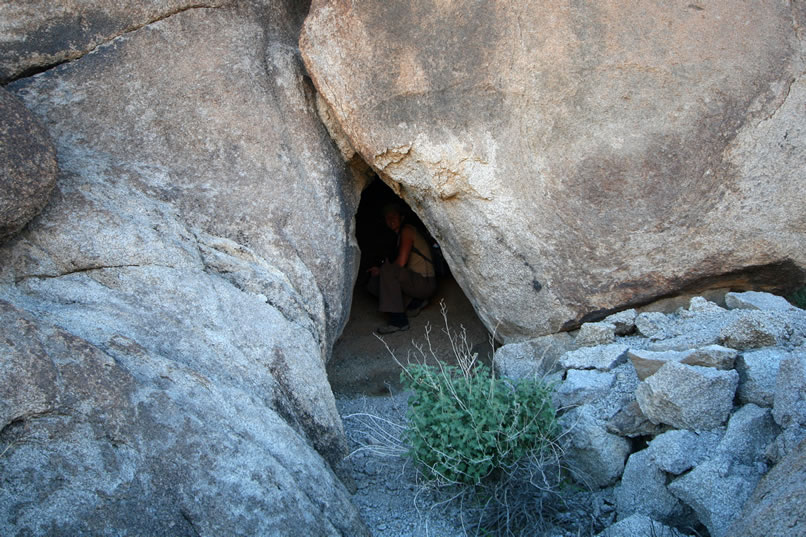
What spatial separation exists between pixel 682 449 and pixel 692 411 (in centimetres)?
13

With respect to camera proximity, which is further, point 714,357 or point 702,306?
point 702,306

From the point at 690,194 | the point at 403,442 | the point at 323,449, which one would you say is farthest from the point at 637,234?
the point at 323,449

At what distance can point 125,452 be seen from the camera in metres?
2.02

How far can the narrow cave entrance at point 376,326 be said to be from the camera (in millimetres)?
4320

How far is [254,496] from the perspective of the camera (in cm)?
209

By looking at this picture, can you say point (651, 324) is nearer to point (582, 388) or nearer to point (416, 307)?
point (582, 388)

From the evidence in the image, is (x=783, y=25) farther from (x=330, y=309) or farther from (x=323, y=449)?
(x=323, y=449)

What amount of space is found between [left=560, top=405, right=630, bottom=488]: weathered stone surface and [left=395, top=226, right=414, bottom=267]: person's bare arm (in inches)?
93.2

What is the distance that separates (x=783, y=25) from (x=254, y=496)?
2.89 meters

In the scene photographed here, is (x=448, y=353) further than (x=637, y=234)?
Yes

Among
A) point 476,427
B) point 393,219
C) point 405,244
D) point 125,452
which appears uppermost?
point 125,452

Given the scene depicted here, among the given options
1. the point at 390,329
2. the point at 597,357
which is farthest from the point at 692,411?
the point at 390,329

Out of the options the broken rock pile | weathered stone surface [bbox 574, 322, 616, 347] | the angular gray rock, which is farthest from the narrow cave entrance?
the angular gray rock

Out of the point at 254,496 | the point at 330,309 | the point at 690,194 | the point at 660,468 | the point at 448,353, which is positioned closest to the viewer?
the point at 254,496
